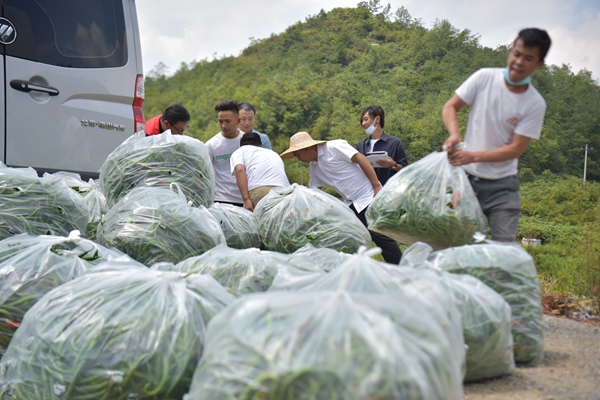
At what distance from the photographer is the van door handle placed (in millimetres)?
4328

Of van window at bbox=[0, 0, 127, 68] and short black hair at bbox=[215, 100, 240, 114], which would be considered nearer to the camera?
van window at bbox=[0, 0, 127, 68]

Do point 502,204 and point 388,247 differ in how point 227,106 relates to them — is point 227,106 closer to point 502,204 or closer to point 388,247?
point 388,247

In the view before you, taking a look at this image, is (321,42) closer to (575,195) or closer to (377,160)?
(575,195)

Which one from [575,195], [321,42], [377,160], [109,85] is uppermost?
[321,42]

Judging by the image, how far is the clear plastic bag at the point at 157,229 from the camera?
11.7 ft

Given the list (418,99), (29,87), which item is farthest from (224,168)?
(418,99)

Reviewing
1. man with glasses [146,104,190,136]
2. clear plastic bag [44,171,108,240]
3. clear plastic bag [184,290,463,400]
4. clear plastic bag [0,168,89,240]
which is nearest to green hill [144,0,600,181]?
man with glasses [146,104,190,136]

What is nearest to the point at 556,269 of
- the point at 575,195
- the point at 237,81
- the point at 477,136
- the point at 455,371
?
the point at 477,136

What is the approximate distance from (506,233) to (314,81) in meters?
21.7

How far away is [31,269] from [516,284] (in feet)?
7.21

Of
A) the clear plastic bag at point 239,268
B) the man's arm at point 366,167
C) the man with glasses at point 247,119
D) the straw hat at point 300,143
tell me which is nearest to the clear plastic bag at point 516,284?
the clear plastic bag at point 239,268

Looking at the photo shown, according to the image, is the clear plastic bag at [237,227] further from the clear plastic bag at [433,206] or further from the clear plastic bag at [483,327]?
the clear plastic bag at [483,327]

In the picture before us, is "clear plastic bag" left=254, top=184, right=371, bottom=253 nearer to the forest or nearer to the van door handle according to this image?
the van door handle

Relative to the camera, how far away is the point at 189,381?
2.20 m
